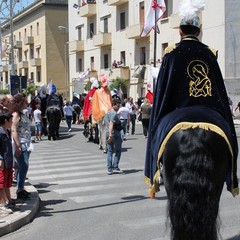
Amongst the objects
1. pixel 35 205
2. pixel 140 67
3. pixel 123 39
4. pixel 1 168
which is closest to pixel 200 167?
pixel 1 168

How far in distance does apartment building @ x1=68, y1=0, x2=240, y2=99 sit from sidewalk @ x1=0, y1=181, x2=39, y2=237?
18335mm

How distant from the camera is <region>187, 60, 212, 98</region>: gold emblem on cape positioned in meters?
4.77

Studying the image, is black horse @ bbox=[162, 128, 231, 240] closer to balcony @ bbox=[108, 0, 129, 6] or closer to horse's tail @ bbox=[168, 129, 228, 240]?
horse's tail @ bbox=[168, 129, 228, 240]

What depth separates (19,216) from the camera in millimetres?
7555

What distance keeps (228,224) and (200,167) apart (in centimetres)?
334

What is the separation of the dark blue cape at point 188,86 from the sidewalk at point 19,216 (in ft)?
10.0

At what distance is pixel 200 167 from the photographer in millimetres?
4090

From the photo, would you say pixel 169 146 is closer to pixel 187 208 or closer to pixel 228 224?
pixel 187 208

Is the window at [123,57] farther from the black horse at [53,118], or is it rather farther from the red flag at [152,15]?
the red flag at [152,15]

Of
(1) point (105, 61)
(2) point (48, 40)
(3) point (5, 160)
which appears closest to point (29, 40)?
(2) point (48, 40)

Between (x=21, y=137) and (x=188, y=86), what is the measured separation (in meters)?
4.61

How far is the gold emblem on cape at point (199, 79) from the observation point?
4773 millimetres

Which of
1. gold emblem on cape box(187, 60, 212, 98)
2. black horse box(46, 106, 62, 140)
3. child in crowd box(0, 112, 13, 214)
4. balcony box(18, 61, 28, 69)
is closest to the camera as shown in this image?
gold emblem on cape box(187, 60, 212, 98)

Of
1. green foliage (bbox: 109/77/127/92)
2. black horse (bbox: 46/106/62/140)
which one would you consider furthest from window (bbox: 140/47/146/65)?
black horse (bbox: 46/106/62/140)
